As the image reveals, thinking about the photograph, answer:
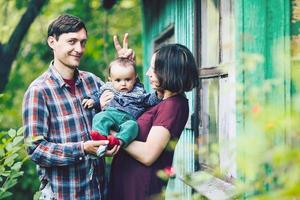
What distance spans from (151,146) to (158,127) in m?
0.11

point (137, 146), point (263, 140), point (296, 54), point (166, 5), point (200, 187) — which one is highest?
point (166, 5)

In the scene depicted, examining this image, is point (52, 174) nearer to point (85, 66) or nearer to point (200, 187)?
point (200, 187)

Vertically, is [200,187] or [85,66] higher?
[85,66]

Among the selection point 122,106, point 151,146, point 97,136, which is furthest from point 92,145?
point 151,146

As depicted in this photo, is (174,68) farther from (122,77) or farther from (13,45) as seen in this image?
(13,45)

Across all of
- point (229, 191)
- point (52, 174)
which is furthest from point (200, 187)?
point (52, 174)

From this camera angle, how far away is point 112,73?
3.73m

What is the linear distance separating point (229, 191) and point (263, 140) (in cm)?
214

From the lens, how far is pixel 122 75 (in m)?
3.70

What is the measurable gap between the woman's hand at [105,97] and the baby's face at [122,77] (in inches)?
2.1

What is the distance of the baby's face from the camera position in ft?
12.1

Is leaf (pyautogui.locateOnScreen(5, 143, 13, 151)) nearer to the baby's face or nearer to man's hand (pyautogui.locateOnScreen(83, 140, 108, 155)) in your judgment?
man's hand (pyautogui.locateOnScreen(83, 140, 108, 155))

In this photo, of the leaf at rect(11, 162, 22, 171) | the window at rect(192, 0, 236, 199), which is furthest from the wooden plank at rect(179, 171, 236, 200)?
the leaf at rect(11, 162, 22, 171)

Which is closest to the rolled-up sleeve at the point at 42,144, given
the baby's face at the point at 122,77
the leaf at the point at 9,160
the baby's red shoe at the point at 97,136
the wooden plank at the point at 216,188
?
the baby's red shoe at the point at 97,136
